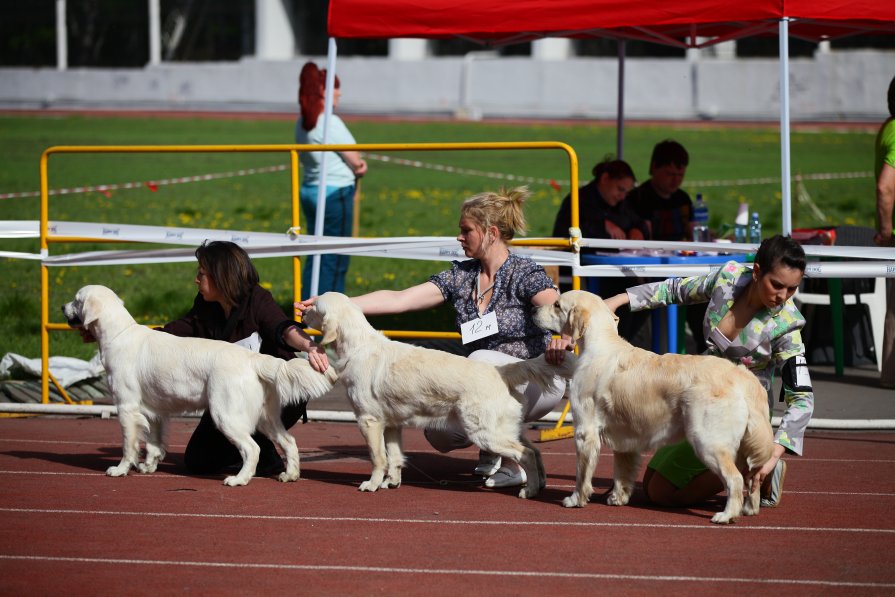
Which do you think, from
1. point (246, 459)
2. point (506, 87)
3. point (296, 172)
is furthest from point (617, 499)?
point (506, 87)

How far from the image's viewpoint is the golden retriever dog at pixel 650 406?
5207 mm

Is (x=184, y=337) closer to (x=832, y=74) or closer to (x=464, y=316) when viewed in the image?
(x=464, y=316)

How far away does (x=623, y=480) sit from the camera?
5.77 meters

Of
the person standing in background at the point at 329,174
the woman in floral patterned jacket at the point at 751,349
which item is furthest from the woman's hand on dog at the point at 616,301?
the person standing in background at the point at 329,174

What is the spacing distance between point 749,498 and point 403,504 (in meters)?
1.64

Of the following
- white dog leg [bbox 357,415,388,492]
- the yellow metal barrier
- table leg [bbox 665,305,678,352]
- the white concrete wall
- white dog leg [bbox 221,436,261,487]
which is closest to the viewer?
white dog leg [bbox 357,415,388,492]

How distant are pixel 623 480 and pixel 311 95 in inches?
236

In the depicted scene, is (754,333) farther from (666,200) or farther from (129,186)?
(129,186)

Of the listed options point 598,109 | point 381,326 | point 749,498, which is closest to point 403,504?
point 749,498

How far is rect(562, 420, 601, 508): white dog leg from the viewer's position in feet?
18.2

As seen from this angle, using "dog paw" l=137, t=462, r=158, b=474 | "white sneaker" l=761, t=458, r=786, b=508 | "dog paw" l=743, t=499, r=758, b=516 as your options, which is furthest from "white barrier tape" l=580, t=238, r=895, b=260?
"dog paw" l=137, t=462, r=158, b=474

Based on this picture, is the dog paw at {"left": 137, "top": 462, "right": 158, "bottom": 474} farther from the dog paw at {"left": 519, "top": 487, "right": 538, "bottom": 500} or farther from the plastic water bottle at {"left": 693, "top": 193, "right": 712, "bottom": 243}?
the plastic water bottle at {"left": 693, "top": 193, "right": 712, "bottom": 243}

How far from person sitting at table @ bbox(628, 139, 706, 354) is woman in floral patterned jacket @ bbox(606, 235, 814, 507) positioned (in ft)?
13.8

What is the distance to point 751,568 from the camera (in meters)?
4.76
